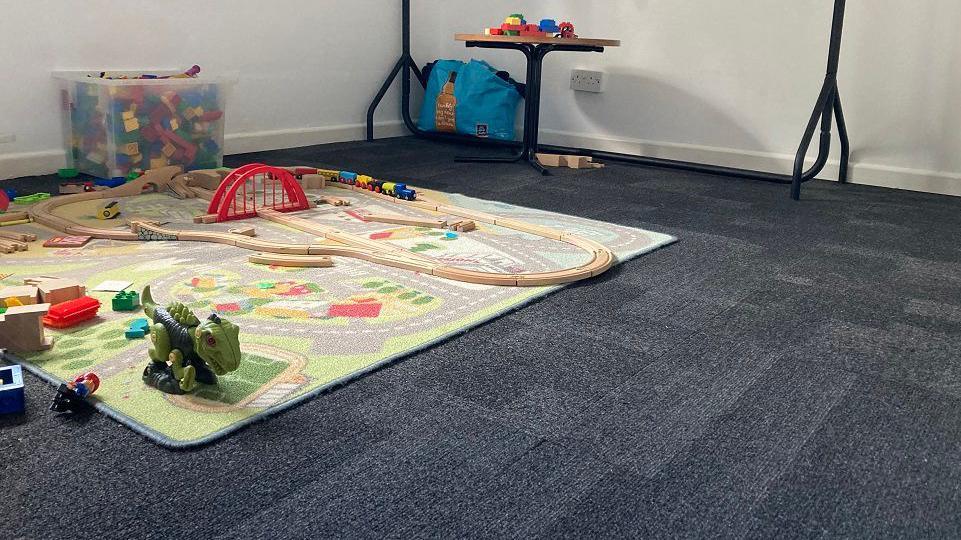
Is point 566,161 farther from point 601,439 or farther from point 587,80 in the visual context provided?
point 601,439

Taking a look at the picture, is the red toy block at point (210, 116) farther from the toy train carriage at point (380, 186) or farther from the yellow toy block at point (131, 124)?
the toy train carriage at point (380, 186)

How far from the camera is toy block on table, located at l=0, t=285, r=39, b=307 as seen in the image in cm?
144

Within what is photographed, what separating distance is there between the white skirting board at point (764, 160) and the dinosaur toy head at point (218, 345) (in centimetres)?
273

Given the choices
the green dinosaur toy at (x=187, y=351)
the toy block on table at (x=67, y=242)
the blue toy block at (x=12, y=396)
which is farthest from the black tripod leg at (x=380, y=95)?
the blue toy block at (x=12, y=396)

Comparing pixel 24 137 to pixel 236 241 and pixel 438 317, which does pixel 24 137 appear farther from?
pixel 438 317

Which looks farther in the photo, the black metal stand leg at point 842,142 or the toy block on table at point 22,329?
the black metal stand leg at point 842,142

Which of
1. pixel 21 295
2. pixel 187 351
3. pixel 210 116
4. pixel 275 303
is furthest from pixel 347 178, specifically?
pixel 187 351

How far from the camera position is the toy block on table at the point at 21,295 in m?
1.44

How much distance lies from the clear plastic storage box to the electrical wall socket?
1666 mm

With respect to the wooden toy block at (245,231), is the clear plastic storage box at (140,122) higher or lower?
higher

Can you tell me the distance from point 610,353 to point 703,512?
480 millimetres

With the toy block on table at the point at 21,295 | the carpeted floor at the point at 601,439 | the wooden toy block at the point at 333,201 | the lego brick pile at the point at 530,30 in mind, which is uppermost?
the lego brick pile at the point at 530,30

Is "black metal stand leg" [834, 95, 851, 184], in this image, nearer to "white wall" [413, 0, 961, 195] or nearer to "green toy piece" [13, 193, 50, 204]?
"white wall" [413, 0, 961, 195]

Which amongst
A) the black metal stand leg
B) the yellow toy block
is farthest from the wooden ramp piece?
the black metal stand leg
